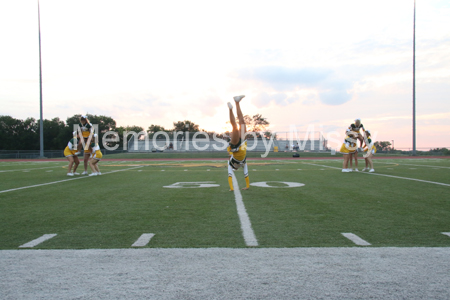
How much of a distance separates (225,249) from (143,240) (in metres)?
1.03

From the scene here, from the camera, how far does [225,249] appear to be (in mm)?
3400

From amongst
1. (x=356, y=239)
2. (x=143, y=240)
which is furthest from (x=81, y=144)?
(x=356, y=239)

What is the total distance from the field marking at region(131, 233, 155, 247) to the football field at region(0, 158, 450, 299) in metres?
0.01

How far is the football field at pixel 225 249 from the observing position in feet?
8.16

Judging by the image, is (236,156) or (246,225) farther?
(236,156)


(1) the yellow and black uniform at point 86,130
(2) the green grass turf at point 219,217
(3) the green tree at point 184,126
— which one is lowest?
(2) the green grass turf at point 219,217

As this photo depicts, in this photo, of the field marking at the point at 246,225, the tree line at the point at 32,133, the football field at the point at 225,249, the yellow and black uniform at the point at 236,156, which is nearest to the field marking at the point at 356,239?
the football field at the point at 225,249

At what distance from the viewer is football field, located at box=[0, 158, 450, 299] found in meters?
2.49

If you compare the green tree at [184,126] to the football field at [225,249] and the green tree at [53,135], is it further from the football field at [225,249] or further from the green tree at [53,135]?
the football field at [225,249]

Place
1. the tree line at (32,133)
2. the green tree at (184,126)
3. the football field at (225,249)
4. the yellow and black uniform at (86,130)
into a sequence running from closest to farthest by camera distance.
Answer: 1. the football field at (225,249)
2. the yellow and black uniform at (86,130)
3. the tree line at (32,133)
4. the green tree at (184,126)

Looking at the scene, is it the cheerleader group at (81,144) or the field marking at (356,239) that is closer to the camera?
the field marking at (356,239)

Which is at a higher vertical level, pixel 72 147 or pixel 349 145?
pixel 349 145

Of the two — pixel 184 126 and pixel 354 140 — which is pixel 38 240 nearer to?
pixel 354 140

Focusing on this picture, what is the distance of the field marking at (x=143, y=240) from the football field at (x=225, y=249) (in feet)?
0.04
